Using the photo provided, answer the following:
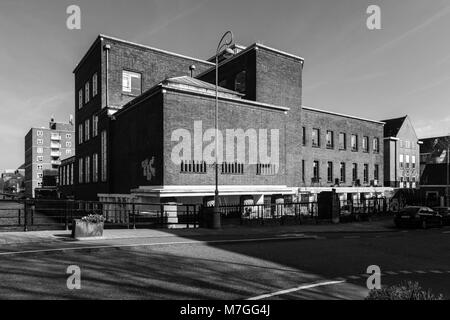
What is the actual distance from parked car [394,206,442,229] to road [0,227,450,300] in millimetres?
8564

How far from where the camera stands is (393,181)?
5553 centimetres

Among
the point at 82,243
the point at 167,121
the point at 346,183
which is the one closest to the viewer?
the point at 82,243

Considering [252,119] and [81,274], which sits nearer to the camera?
[81,274]

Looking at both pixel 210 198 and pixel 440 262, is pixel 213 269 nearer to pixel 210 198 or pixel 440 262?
pixel 440 262

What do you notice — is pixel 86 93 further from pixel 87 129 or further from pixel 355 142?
pixel 355 142

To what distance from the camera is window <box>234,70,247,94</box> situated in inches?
1321

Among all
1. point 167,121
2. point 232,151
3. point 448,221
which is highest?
point 167,121

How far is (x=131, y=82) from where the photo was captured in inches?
1444

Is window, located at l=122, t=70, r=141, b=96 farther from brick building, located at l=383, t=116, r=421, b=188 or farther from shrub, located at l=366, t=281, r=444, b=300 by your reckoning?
brick building, located at l=383, t=116, r=421, b=188

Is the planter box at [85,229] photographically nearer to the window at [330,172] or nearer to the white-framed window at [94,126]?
the white-framed window at [94,126]

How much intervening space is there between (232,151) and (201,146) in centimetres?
264

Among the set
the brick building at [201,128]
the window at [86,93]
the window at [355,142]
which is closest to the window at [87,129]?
the brick building at [201,128]

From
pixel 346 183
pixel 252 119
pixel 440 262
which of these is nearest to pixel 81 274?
pixel 440 262

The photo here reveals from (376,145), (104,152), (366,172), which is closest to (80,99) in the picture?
(104,152)
